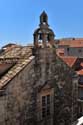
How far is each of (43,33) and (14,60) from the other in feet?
8.16

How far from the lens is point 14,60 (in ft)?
56.3

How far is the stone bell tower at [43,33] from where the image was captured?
1741 centimetres

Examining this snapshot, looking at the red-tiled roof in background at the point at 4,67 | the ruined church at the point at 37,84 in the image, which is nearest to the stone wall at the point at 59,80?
the ruined church at the point at 37,84

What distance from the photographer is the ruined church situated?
602 inches

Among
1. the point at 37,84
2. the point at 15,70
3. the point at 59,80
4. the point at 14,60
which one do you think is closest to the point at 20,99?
the point at 15,70

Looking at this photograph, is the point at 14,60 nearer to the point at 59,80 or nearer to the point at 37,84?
the point at 37,84

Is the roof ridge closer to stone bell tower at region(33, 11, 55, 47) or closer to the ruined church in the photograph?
the ruined church

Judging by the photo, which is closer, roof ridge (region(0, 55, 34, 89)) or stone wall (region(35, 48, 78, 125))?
roof ridge (region(0, 55, 34, 89))

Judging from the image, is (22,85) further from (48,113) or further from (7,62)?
(48,113)

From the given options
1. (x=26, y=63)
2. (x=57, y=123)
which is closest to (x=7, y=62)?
(x=26, y=63)

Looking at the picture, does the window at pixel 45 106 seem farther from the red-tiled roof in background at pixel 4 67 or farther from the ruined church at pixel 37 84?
the red-tiled roof in background at pixel 4 67

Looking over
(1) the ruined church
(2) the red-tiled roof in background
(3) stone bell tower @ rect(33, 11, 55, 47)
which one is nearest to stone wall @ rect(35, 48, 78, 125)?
(1) the ruined church

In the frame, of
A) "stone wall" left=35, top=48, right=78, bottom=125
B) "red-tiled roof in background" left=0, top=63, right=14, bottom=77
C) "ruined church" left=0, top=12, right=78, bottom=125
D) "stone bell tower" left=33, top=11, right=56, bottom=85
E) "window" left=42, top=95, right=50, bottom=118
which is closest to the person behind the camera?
"ruined church" left=0, top=12, right=78, bottom=125

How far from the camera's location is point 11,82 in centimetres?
1511
